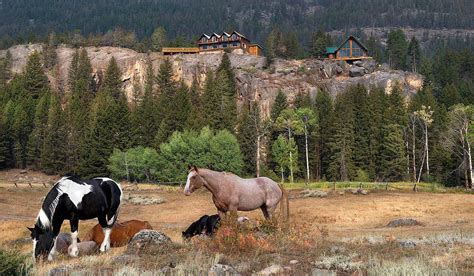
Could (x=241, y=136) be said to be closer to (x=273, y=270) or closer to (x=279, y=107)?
(x=279, y=107)

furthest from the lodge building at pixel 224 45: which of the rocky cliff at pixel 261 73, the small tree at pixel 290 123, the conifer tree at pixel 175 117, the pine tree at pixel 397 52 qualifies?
the pine tree at pixel 397 52

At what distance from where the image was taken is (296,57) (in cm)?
13262

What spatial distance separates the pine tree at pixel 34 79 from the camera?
112 m

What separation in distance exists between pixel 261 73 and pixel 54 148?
5276cm

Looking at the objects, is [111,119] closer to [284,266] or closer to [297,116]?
[297,116]

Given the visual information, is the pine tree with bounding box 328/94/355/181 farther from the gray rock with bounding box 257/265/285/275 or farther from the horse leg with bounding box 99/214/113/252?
the gray rock with bounding box 257/265/285/275

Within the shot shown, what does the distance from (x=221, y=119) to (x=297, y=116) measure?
15276mm

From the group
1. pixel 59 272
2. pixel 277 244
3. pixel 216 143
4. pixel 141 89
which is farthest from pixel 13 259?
pixel 141 89

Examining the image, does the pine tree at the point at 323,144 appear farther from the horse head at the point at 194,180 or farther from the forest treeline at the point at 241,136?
the horse head at the point at 194,180

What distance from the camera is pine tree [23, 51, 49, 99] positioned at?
111750mm

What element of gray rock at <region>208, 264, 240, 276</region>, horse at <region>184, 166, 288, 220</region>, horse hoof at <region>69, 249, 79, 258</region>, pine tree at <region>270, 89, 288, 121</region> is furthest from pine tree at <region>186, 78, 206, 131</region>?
gray rock at <region>208, 264, 240, 276</region>

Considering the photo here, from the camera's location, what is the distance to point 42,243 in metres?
10.5

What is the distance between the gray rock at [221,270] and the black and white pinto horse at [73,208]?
4562 millimetres

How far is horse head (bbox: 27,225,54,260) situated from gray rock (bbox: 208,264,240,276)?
463cm
